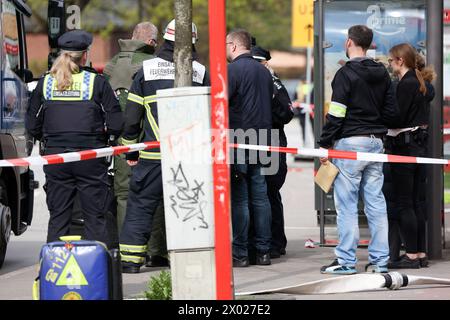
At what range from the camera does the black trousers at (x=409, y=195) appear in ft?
32.7

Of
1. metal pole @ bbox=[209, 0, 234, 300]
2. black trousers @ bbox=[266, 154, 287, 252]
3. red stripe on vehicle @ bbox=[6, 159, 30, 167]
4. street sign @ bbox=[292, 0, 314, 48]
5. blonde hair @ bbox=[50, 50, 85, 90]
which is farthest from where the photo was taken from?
street sign @ bbox=[292, 0, 314, 48]

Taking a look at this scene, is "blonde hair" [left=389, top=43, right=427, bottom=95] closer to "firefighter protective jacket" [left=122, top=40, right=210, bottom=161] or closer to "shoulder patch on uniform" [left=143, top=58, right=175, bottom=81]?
"firefighter protective jacket" [left=122, top=40, right=210, bottom=161]

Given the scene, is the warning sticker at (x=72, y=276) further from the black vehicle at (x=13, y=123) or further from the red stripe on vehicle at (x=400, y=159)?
the black vehicle at (x=13, y=123)

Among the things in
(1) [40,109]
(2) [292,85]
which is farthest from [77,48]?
(2) [292,85]

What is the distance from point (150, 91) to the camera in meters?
9.64

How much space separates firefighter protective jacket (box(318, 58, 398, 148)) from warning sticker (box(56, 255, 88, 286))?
10.1 feet

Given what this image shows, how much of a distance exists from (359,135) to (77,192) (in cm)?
231

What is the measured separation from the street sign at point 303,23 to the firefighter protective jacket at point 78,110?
1526 centimetres

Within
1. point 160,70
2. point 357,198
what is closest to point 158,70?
point 160,70

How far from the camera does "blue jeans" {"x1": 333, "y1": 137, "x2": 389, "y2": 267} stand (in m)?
9.38

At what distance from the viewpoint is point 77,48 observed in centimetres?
921

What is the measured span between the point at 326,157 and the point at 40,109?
2308 mm

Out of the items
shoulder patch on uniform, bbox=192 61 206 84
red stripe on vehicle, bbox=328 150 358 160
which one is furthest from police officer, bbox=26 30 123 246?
red stripe on vehicle, bbox=328 150 358 160
